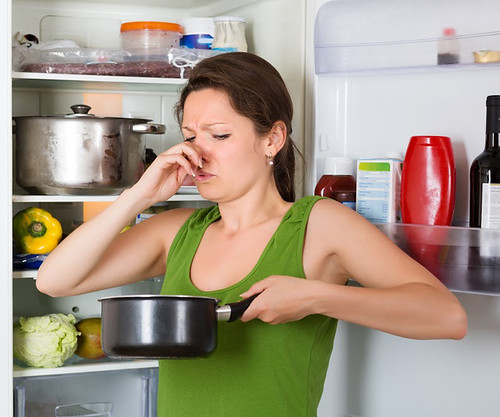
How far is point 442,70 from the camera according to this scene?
56.2 inches

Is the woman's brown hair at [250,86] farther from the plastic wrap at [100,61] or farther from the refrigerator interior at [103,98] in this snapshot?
the plastic wrap at [100,61]

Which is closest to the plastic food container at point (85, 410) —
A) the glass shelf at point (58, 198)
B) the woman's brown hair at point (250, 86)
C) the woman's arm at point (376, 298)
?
the glass shelf at point (58, 198)

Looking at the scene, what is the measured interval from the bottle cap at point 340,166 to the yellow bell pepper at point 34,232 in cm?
65

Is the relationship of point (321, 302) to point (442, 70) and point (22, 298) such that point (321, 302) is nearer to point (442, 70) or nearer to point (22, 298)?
point (442, 70)

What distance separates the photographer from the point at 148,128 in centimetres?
176

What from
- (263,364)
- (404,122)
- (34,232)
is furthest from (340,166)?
(34,232)

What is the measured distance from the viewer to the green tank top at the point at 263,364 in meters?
1.19

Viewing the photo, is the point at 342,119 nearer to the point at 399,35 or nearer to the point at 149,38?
the point at 399,35

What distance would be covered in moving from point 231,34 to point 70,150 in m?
0.45

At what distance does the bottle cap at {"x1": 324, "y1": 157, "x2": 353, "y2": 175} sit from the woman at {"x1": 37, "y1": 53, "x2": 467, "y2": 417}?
0.16 meters

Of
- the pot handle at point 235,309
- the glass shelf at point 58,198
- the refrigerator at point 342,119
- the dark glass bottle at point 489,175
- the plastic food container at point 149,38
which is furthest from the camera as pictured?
the plastic food container at point 149,38

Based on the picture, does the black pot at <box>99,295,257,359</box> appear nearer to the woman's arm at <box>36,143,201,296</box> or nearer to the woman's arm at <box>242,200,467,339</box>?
the woman's arm at <box>242,200,467,339</box>

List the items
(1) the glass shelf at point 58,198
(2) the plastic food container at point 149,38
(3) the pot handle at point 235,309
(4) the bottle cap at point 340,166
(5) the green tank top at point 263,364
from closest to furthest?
(3) the pot handle at point 235,309 < (5) the green tank top at point 263,364 < (4) the bottle cap at point 340,166 < (1) the glass shelf at point 58,198 < (2) the plastic food container at point 149,38
